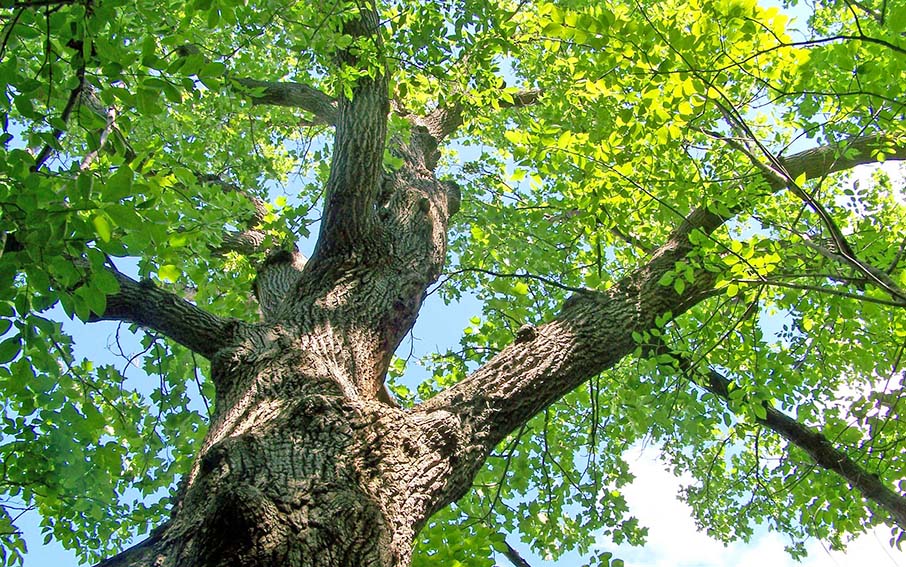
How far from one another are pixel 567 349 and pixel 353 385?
4.09ft

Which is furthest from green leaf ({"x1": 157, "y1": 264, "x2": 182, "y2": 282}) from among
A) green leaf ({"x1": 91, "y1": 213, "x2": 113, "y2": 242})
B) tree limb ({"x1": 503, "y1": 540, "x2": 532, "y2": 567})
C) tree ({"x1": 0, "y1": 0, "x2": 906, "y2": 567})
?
tree limb ({"x1": 503, "y1": 540, "x2": 532, "y2": 567})

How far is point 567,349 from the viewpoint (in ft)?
10.9

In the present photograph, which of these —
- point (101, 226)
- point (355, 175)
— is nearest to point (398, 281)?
point (355, 175)

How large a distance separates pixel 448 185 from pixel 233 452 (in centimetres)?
362

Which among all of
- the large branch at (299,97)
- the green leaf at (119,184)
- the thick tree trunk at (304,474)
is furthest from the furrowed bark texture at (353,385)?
the large branch at (299,97)

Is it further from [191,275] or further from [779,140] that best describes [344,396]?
[779,140]

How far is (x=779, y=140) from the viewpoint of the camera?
393cm

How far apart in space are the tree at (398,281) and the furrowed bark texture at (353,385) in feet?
0.05

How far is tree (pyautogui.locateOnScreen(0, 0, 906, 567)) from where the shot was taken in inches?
77.2

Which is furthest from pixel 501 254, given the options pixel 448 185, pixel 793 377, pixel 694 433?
pixel 793 377

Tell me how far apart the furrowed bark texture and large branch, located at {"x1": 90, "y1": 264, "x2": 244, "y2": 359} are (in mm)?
11

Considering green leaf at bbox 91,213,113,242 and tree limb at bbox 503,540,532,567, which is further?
tree limb at bbox 503,540,532,567

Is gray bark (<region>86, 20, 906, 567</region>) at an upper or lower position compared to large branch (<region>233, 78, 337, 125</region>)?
lower

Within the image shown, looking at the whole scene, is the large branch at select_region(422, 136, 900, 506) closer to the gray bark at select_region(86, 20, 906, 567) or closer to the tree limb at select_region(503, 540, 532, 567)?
the gray bark at select_region(86, 20, 906, 567)
